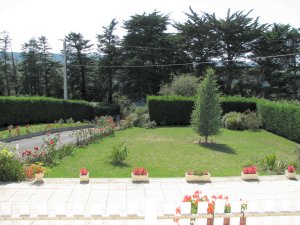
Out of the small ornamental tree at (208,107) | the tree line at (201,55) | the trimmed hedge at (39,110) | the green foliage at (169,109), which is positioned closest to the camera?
the small ornamental tree at (208,107)

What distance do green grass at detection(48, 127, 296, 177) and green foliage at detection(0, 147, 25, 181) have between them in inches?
52.9

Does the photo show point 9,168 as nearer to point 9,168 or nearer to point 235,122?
point 9,168

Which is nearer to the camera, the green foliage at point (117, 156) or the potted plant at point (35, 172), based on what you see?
the potted plant at point (35, 172)

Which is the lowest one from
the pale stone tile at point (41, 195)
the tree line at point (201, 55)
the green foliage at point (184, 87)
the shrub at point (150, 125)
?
the shrub at point (150, 125)

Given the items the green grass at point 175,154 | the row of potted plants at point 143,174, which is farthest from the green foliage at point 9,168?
the green grass at point 175,154

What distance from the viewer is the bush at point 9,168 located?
385 inches

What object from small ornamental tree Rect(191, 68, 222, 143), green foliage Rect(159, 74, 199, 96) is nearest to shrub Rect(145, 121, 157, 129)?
green foliage Rect(159, 74, 199, 96)

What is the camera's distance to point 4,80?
158 feet

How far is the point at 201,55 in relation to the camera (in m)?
42.3

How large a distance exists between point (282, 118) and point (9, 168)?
18672 millimetres

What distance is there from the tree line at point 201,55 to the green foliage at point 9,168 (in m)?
31.6

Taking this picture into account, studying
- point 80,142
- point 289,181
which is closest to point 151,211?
point 289,181

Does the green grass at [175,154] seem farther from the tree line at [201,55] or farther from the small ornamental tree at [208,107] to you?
the tree line at [201,55]

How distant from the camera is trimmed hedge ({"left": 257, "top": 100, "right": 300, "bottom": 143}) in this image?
20438 millimetres
